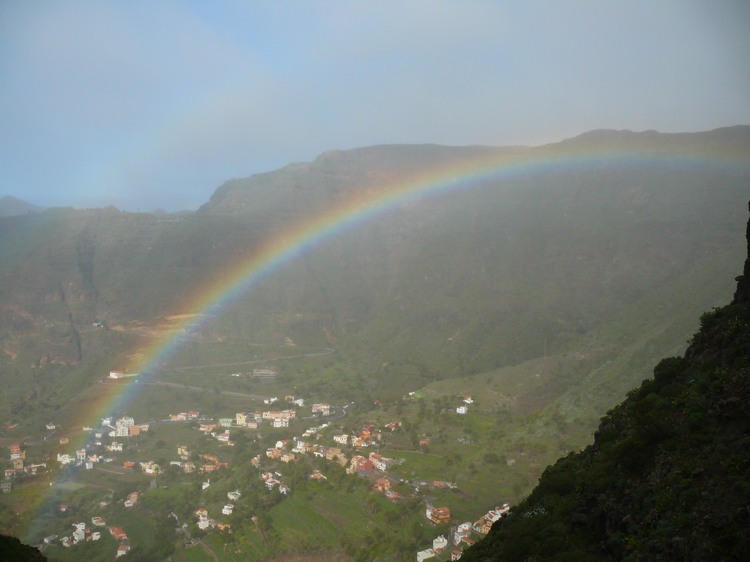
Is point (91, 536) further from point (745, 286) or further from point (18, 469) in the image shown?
point (745, 286)

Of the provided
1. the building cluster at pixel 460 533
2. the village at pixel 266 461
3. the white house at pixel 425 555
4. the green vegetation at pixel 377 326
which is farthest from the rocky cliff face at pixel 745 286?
the white house at pixel 425 555

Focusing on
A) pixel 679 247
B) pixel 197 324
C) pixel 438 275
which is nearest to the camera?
pixel 679 247

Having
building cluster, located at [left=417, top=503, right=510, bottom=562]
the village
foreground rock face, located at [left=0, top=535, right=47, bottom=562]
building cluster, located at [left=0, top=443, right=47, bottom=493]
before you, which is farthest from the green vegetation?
foreground rock face, located at [left=0, top=535, right=47, bottom=562]

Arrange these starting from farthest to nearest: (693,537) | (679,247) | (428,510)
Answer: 1. (679,247)
2. (428,510)
3. (693,537)

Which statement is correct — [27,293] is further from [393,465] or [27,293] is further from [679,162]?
[679,162]

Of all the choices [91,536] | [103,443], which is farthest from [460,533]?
[103,443]

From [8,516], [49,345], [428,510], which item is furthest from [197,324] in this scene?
[428,510]
